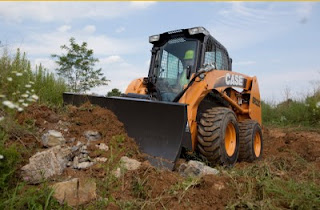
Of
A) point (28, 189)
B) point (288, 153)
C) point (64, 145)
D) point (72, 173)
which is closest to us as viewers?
point (28, 189)

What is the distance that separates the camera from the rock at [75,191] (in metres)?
2.84

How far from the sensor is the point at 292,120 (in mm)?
12094

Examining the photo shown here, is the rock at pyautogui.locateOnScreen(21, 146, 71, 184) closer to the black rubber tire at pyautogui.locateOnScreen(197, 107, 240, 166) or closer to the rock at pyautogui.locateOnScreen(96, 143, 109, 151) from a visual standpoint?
the rock at pyautogui.locateOnScreen(96, 143, 109, 151)

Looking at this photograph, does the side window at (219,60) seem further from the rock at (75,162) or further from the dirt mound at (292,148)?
the rock at (75,162)

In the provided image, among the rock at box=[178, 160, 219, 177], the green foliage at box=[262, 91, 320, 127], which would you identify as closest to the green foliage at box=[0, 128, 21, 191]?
the rock at box=[178, 160, 219, 177]

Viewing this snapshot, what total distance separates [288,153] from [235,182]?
3161 mm

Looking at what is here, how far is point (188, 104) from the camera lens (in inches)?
159

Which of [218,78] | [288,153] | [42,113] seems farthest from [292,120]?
[42,113]

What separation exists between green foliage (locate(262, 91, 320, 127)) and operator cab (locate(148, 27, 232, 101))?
735 cm

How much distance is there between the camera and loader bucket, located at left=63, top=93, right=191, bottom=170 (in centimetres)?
390

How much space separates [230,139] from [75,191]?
2615 mm

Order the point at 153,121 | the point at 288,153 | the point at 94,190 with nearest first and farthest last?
the point at 94,190 → the point at 153,121 → the point at 288,153

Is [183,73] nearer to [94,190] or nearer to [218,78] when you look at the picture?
[218,78]

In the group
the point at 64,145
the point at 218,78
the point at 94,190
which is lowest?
the point at 94,190
